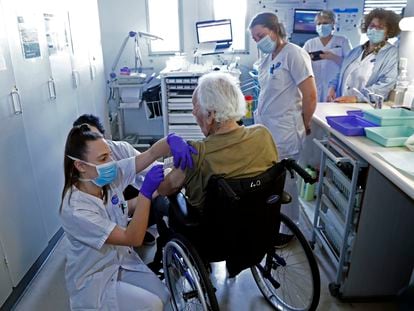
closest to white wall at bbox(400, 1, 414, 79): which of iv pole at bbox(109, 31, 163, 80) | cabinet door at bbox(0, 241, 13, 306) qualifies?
iv pole at bbox(109, 31, 163, 80)

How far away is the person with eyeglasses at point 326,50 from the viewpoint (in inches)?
113

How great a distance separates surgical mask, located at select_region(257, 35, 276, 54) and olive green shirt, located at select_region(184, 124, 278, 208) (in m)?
0.82

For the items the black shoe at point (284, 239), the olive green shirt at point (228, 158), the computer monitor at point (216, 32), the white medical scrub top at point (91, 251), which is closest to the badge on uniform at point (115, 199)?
the white medical scrub top at point (91, 251)

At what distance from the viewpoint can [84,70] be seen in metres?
2.85

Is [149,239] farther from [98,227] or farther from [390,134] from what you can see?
[390,134]

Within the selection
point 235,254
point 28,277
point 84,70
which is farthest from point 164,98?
point 235,254

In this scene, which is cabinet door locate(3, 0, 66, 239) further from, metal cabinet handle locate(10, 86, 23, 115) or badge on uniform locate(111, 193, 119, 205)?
badge on uniform locate(111, 193, 119, 205)

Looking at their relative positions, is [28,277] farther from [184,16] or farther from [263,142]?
[184,16]

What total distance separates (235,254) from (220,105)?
569mm

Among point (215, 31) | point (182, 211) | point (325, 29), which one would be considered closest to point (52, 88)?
point (182, 211)

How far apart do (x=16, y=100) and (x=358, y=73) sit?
2.09 meters

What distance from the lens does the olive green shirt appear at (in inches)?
50.4

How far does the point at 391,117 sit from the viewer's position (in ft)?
5.33

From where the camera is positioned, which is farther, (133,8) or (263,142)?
(133,8)
